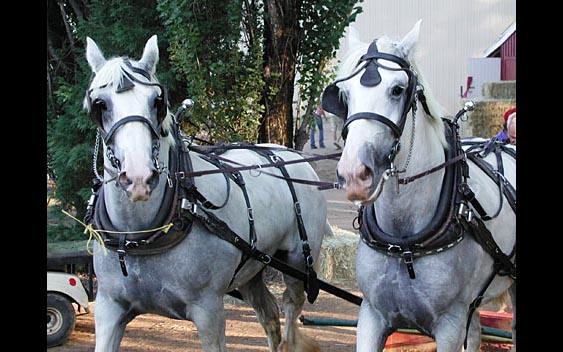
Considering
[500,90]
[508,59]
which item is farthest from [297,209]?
[508,59]

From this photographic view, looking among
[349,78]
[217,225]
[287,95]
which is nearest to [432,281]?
[349,78]

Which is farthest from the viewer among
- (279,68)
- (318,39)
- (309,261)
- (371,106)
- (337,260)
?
(337,260)

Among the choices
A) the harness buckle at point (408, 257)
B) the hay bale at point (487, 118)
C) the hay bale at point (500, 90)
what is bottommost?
the harness buckle at point (408, 257)

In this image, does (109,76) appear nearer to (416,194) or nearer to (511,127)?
(416,194)

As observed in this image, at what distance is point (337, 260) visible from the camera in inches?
332

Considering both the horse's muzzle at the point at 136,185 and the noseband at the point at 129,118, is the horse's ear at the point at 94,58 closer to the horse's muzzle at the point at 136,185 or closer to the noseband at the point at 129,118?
the noseband at the point at 129,118

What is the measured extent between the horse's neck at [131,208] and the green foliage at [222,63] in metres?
3.71

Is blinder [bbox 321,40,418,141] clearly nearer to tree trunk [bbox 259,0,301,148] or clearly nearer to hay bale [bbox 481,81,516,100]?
tree trunk [bbox 259,0,301,148]

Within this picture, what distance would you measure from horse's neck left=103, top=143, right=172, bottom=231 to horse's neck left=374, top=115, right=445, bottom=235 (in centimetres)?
111

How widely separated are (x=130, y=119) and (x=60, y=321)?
3113mm

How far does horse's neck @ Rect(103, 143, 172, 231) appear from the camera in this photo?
12.6 ft

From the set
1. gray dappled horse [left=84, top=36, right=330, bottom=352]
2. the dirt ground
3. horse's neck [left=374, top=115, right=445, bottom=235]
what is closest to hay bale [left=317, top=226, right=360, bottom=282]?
the dirt ground

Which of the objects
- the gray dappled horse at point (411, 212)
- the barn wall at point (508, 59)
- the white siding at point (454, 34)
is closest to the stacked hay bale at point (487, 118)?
the barn wall at point (508, 59)

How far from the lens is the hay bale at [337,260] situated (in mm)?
8375
